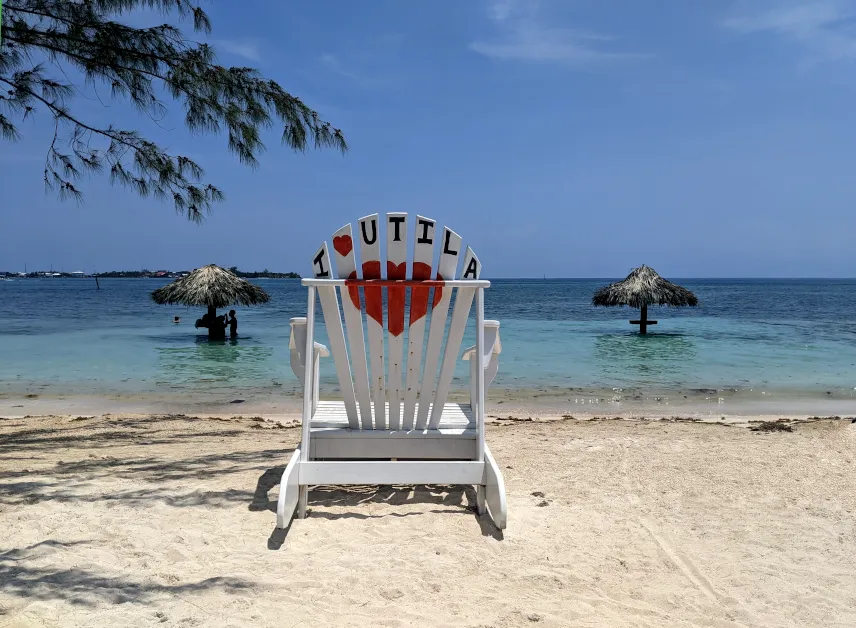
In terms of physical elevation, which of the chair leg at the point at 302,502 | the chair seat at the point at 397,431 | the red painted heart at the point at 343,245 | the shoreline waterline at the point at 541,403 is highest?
the red painted heart at the point at 343,245

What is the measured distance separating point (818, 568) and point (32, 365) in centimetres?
1274

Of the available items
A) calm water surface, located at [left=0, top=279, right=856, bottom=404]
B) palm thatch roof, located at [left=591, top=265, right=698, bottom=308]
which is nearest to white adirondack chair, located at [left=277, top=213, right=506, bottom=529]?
calm water surface, located at [left=0, top=279, right=856, bottom=404]

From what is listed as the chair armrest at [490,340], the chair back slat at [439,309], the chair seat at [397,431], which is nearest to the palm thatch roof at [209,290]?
the chair seat at [397,431]

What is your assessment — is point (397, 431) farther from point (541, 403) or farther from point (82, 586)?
point (541, 403)

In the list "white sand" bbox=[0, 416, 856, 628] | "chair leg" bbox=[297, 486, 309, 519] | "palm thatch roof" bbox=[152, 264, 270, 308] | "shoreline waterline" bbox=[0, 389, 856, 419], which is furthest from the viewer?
"palm thatch roof" bbox=[152, 264, 270, 308]

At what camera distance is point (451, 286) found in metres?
3.05

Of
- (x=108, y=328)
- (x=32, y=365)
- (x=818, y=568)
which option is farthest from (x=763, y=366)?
(x=108, y=328)

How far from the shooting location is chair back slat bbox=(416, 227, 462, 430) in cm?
304

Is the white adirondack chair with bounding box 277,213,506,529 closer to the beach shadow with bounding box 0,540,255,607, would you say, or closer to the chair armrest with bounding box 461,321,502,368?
the chair armrest with bounding box 461,321,502,368

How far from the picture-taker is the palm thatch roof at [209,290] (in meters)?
16.4

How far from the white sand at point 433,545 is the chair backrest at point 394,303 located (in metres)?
0.58

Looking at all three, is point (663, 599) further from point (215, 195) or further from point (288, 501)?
point (215, 195)

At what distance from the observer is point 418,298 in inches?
122

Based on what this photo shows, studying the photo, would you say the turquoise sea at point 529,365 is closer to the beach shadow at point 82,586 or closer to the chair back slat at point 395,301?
the chair back slat at point 395,301
